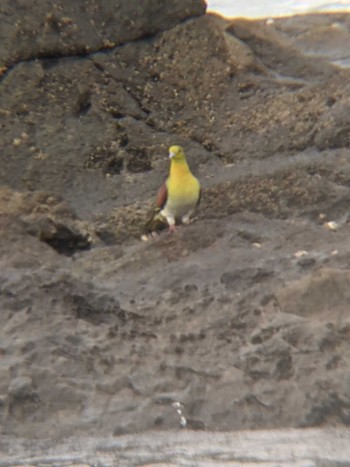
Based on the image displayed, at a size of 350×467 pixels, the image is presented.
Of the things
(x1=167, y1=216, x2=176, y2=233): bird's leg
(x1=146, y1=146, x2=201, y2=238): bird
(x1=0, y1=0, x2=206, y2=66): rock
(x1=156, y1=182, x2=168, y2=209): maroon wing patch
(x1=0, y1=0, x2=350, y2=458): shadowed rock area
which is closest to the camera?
(x1=0, y1=0, x2=350, y2=458): shadowed rock area

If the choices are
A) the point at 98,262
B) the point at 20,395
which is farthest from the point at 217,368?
the point at 98,262

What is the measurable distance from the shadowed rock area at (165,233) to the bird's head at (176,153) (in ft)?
0.94

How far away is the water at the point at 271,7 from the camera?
43.0 ft

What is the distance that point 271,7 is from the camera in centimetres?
1362

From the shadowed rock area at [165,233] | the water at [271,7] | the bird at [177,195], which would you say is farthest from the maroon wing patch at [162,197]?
the water at [271,7]

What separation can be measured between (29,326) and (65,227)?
162 centimetres

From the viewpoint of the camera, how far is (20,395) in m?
4.92

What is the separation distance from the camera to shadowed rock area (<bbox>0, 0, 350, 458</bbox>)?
489cm

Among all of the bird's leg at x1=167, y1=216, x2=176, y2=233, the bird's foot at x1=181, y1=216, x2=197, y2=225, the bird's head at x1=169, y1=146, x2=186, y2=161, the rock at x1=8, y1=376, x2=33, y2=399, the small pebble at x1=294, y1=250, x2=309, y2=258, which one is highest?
the small pebble at x1=294, y1=250, x2=309, y2=258

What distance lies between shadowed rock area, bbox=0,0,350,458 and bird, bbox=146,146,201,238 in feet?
0.46

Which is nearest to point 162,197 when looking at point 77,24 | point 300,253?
point 77,24

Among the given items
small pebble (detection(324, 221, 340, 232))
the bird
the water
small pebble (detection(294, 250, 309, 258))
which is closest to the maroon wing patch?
the bird

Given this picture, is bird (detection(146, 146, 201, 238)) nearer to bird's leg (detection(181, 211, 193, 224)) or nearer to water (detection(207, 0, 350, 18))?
bird's leg (detection(181, 211, 193, 224))

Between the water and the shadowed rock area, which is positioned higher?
the shadowed rock area
